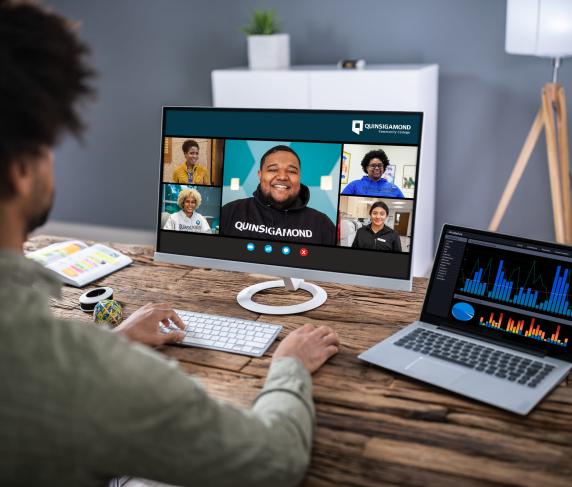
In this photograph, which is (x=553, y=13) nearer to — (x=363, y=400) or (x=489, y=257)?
(x=489, y=257)

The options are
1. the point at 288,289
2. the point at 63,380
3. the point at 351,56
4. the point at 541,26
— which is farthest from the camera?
the point at 351,56

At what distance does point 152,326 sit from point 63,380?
670 millimetres

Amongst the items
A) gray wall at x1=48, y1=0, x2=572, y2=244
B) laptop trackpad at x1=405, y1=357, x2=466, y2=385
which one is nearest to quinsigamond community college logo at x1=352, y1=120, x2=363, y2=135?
laptop trackpad at x1=405, y1=357, x2=466, y2=385

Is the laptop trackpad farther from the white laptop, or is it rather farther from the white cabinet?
the white cabinet

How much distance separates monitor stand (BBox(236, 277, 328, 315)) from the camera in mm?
1681

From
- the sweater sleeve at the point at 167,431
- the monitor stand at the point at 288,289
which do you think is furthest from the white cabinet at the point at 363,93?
the sweater sleeve at the point at 167,431

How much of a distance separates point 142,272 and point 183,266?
13 centimetres

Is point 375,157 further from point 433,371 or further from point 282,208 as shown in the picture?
point 433,371

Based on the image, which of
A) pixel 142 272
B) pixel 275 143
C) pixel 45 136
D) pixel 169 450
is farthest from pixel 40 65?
pixel 142 272

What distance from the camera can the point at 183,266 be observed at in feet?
6.70

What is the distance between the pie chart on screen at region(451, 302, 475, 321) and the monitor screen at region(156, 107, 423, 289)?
0.14 metres

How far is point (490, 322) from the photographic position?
57.7 inches

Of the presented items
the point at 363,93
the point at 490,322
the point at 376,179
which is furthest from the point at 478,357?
the point at 363,93

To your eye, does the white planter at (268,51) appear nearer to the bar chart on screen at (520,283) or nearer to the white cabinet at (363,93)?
the white cabinet at (363,93)
